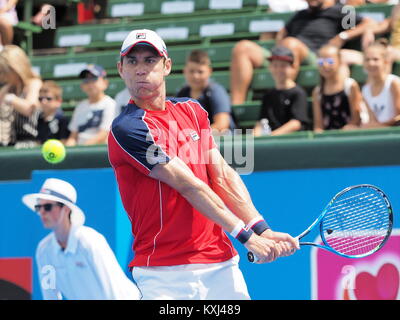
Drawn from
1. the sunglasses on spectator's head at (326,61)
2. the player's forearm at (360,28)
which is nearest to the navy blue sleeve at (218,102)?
the sunglasses on spectator's head at (326,61)

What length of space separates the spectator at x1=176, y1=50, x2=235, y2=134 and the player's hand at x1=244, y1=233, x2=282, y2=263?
8.86 feet

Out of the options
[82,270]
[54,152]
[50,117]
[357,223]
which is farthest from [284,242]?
[50,117]

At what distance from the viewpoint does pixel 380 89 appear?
20.9ft

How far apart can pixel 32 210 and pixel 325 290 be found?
90.8 inches

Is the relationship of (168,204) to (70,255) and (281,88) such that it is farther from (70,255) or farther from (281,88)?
(281,88)

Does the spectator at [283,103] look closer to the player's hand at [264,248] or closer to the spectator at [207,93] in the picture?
the spectator at [207,93]

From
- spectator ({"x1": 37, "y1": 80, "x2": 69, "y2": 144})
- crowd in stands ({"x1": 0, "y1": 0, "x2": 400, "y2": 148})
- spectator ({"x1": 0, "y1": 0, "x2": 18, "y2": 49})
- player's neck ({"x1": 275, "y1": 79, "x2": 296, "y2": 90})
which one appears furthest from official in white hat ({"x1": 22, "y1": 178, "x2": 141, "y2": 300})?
spectator ({"x1": 0, "y1": 0, "x2": 18, "y2": 49})

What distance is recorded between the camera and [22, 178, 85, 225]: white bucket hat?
6246 millimetres

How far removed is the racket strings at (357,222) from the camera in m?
4.55

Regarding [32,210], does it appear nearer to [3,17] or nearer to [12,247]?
[12,247]
